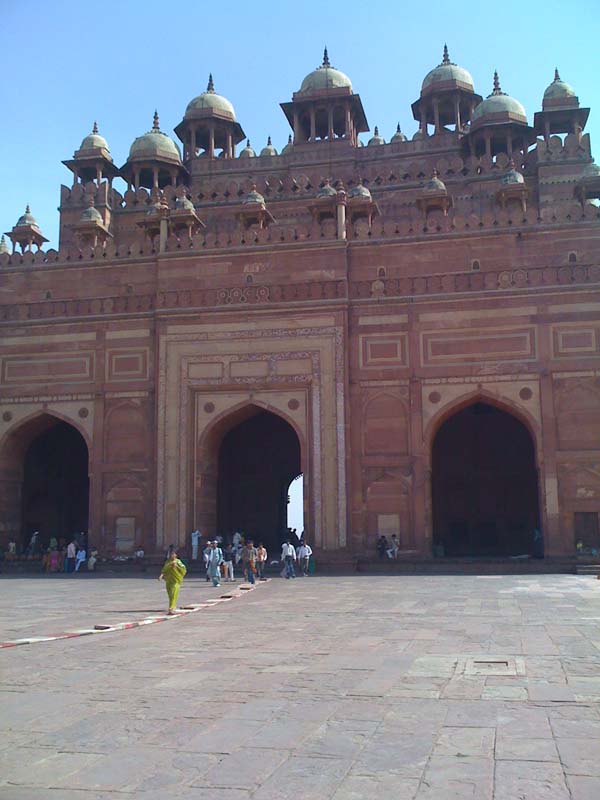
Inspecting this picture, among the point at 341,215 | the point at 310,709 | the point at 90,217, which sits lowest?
the point at 310,709

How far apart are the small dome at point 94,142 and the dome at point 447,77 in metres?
9.72

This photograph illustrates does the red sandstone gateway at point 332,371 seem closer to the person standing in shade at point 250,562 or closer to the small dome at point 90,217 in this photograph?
the small dome at point 90,217

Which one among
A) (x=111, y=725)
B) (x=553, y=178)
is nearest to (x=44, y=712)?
(x=111, y=725)

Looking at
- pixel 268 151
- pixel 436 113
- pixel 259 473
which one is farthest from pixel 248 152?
pixel 259 473

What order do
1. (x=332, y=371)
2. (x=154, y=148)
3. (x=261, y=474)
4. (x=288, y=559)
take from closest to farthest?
(x=288, y=559), (x=332, y=371), (x=261, y=474), (x=154, y=148)

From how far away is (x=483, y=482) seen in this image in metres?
21.1

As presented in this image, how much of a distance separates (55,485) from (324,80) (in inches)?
559

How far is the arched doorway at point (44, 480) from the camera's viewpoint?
63.4ft

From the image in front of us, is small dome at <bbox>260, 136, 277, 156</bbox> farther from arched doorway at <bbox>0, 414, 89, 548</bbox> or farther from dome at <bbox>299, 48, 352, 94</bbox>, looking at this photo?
arched doorway at <bbox>0, 414, 89, 548</bbox>

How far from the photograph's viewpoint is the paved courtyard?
3.28 meters

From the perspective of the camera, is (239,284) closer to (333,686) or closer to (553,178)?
(553,178)

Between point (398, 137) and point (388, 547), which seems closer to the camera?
point (388, 547)

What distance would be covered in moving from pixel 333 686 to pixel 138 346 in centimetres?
1452

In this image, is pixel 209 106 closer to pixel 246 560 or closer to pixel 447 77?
pixel 447 77
